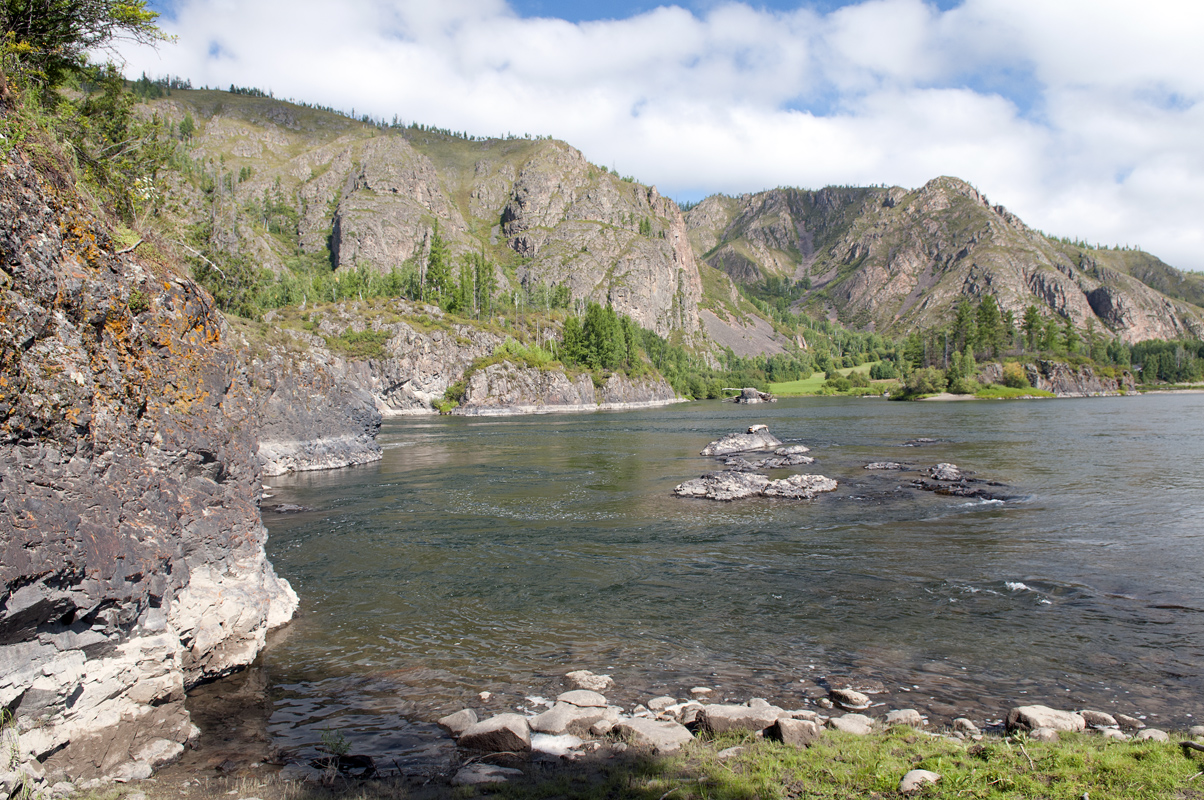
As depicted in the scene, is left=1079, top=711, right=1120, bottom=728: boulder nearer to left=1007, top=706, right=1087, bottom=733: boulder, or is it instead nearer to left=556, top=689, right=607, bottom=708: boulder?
left=1007, top=706, right=1087, bottom=733: boulder

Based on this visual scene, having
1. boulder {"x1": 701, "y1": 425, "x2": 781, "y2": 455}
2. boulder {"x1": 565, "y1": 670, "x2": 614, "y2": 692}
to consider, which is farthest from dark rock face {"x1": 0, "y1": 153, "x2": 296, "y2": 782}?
boulder {"x1": 701, "y1": 425, "x2": 781, "y2": 455}

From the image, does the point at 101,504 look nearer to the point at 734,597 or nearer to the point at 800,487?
the point at 734,597

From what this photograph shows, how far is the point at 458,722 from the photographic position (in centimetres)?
1015

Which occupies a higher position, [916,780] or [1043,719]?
[916,780]

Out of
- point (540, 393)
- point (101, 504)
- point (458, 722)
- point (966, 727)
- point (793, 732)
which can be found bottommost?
point (458, 722)

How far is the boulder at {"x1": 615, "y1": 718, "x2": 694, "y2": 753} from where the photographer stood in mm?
8820

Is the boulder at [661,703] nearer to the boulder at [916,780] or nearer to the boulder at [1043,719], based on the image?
the boulder at [916,780]

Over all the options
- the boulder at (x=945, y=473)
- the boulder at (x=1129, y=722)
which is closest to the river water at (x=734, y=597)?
the boulder at (x=1129, y=722)

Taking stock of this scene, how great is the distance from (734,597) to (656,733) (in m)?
8.37

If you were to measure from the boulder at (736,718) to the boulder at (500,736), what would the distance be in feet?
9.19

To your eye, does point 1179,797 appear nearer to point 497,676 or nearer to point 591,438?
point 497,676

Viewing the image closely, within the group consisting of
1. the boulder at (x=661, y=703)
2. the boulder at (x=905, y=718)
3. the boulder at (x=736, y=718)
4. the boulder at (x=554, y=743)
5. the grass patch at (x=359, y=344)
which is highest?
the grass patch at (x=359, y=344)

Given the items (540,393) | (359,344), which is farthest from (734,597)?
(359,344)

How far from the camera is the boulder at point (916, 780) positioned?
23.1 feet
